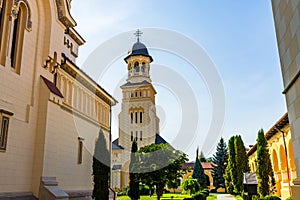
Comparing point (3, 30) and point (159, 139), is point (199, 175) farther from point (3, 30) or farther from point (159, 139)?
point (3, 30)

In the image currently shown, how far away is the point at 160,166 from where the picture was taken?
23.2 meters

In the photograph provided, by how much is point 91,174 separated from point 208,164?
5569 centimetres

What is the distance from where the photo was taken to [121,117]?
173ft

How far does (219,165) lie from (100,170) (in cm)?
4830

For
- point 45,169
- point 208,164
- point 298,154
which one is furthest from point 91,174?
point 208,164

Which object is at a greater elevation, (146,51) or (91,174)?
(146,51)

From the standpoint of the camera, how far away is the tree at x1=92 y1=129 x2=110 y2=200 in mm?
16828

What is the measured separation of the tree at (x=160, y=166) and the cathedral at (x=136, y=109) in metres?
26.1

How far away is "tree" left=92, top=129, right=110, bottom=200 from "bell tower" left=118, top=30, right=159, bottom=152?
106 feet

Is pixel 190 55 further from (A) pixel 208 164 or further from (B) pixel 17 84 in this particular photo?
(A) pixel 208 164

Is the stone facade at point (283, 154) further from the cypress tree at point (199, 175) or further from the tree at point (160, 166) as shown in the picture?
the cypress tree at point (199, 175)

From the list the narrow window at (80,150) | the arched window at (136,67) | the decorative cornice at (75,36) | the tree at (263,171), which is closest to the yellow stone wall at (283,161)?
the tree at (263,171)

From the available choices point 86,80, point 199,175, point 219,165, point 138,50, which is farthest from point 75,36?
point 219,165

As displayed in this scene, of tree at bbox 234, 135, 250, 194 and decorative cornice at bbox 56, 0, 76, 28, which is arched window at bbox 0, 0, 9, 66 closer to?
decorative cornice at bbox 56, 0, 76, 28
